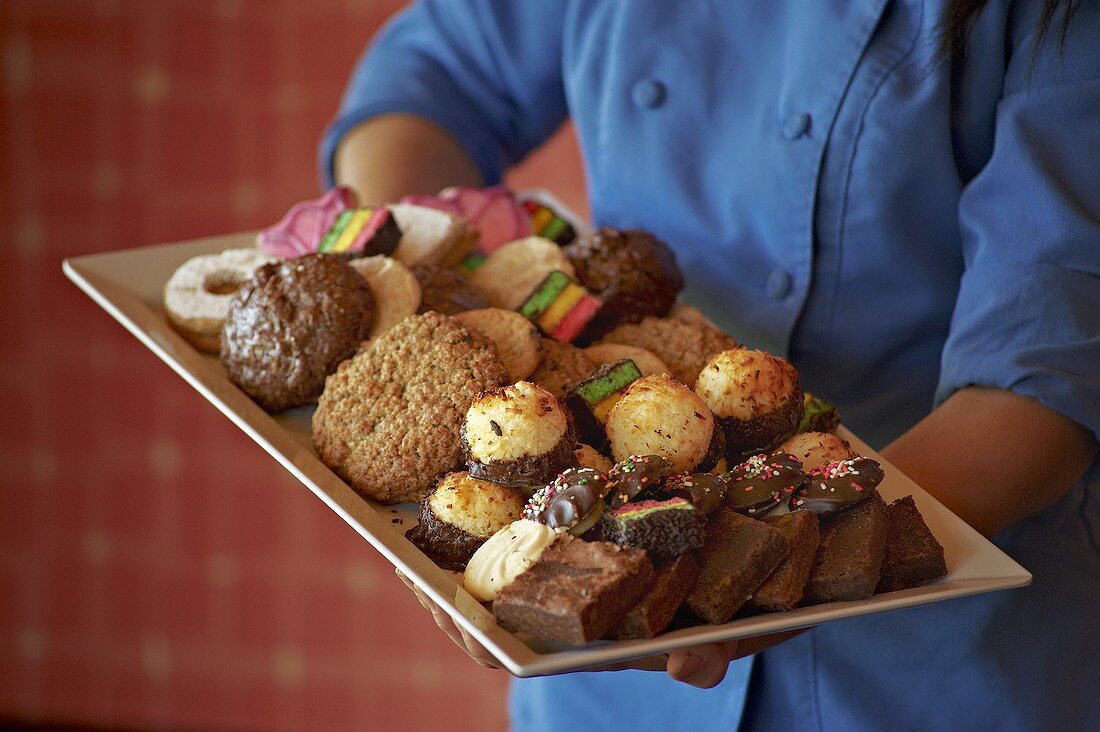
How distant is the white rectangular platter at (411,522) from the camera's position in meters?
0.95

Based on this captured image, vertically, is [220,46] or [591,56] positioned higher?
[591,56]

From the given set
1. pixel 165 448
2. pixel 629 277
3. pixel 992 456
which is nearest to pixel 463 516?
pixel 629 277

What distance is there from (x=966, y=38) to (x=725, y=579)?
0.81 m

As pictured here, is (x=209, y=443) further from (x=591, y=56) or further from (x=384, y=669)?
(x=591, y=56)

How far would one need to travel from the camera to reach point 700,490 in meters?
1.07

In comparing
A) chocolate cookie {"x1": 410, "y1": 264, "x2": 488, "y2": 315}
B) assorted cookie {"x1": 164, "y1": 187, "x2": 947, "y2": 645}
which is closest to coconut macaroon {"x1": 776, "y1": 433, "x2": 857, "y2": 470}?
assorted cookie {"x1": 164, "y1": 187, "x2": 947, "y2": 645}

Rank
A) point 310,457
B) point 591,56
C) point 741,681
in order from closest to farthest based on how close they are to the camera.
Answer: point 310,457 < point 741,681 < point 591,56

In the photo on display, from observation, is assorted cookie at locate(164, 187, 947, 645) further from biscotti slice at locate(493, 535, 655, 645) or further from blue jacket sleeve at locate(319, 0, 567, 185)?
blue jacket sleeve at locate(319, 0, 567, 185)

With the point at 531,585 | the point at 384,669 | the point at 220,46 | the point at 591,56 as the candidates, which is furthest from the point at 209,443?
the point at 531,585

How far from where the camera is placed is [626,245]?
5.08 ft

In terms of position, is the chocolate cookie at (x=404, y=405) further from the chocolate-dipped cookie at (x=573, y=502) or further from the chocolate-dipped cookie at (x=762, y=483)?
the chocolate-dipped cookie at (x=762, y=483)

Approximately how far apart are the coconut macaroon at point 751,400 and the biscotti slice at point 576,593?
0.28 metres

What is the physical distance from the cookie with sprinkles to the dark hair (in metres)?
0.58

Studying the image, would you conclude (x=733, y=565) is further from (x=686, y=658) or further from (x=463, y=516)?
(x=463, y=516)
